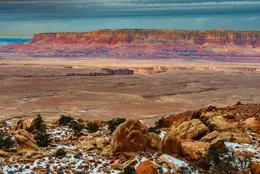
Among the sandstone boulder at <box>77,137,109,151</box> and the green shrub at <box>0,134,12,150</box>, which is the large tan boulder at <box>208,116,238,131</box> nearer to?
the sandstone boulder at <box>77,137,109,151</box>

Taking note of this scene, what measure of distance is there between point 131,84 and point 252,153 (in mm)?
84978

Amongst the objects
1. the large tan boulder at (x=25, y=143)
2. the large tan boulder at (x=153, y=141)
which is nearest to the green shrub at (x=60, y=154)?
the large tan boulder at (x=25, y=143)

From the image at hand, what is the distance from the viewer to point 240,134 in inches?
729

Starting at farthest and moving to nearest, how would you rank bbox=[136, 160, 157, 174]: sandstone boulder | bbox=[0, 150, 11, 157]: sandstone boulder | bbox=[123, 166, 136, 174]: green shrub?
bbox=[0, 150, 11, 157]: sandstone boulder
bbox=[136, 160, 157, 174]: sandstone boulder
bbox=[123, 166, 136, 174]: green shrub

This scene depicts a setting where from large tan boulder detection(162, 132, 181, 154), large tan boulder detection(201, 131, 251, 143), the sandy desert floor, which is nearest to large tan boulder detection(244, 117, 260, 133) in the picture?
large tan boulder detection(201, 131, 251, 143)

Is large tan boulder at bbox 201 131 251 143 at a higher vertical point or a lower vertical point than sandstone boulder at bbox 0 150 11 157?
lower

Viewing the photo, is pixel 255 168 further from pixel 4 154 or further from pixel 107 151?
pixel 4 154

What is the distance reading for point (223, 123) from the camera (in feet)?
63.9

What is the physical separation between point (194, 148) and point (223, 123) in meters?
3.19

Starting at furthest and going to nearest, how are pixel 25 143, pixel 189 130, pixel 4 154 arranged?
pixel 189 130 → pixel 25 143 → pixel 4 154

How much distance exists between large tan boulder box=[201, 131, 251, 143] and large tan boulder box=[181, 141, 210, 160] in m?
0.70

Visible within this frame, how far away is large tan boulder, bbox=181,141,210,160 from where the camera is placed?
16.2 m

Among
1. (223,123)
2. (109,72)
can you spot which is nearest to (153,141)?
(223,123)

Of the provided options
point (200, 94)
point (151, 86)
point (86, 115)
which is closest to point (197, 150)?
point (86, 115)
